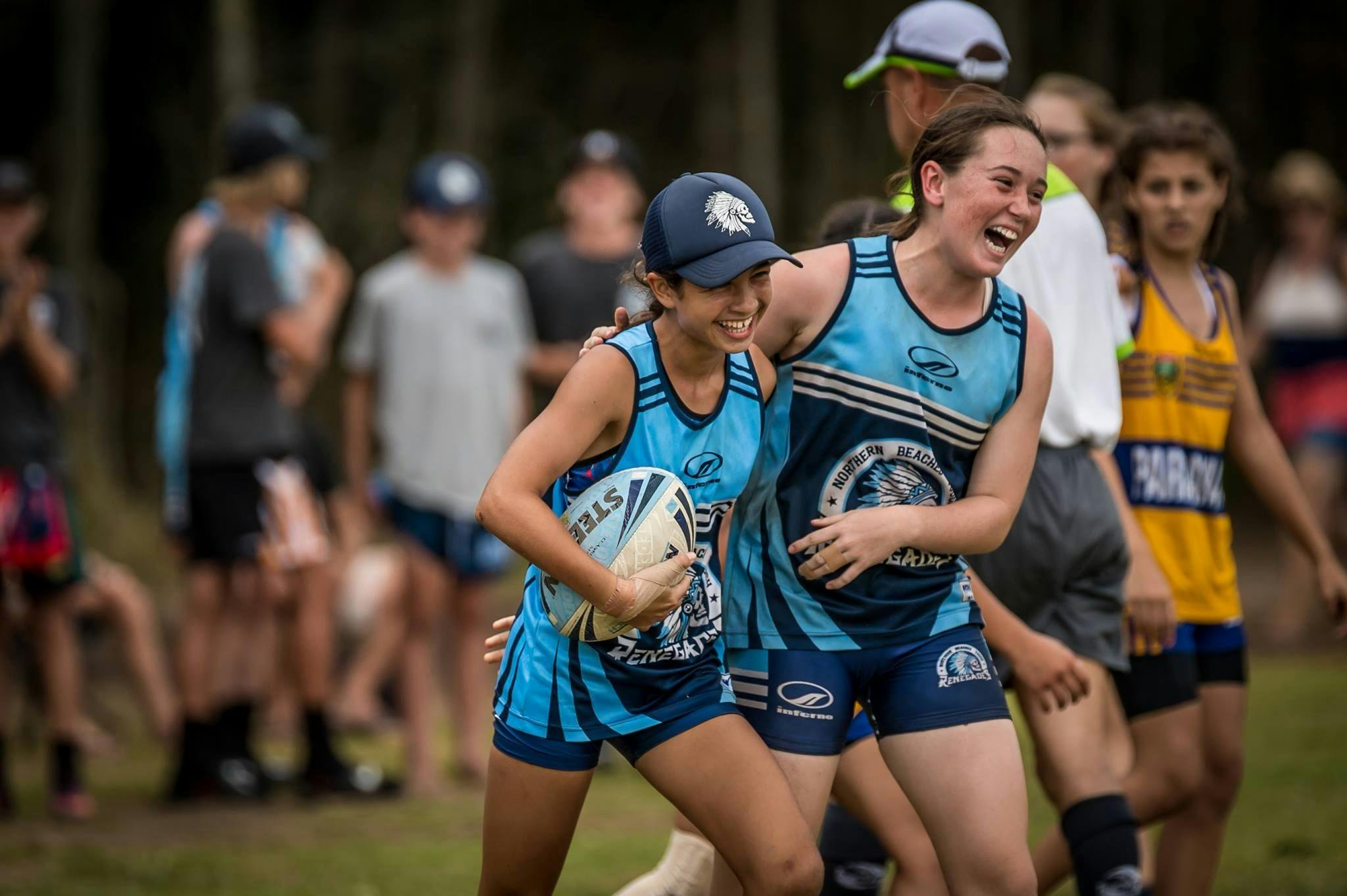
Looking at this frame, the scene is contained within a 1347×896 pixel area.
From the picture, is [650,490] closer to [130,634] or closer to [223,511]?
[223,511]

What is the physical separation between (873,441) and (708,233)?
61 cm

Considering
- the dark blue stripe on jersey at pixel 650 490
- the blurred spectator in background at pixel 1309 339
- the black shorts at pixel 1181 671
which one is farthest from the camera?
the blurred spectator in background at pixel 1309 339

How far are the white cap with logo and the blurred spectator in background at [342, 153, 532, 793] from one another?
3503mm

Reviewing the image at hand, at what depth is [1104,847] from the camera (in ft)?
13.4

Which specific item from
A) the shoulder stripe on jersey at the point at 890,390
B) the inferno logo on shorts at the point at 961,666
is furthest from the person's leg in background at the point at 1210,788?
the shoulder stripe on jersey at the point at 890,390

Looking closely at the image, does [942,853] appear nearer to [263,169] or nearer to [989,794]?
[989,794]

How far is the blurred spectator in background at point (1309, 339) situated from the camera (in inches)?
401

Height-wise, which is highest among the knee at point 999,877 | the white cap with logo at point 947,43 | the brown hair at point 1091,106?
the white cap with logo at point 947,43

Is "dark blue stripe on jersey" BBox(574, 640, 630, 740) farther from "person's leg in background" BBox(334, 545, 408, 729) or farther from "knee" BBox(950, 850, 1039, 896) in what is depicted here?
"person's leg in background" BBox(334, 545, 408, 729)

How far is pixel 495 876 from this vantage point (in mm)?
3482

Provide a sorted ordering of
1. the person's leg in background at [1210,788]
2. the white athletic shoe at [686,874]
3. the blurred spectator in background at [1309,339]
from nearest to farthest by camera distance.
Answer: the white athletic shoe at [686,874] < the person's leg in background at [1210,788] < the blurred spectator in background at [1309,339]

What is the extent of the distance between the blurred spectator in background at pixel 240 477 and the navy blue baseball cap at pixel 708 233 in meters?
3.82

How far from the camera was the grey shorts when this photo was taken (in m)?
4.20

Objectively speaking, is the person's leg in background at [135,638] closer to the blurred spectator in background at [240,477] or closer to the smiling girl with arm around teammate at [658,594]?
the blurred spectator in background at [240,477]
